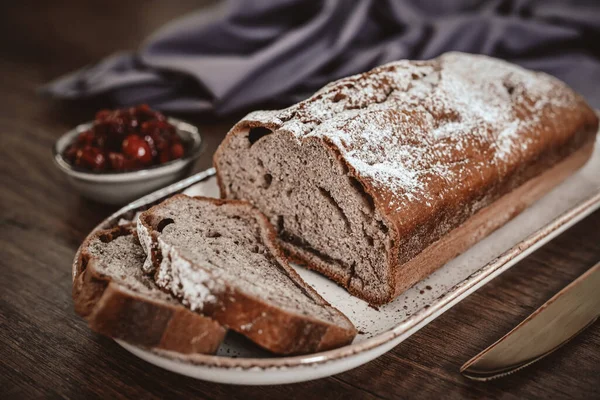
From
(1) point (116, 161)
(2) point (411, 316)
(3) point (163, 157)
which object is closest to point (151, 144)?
(3) point (163, 157)

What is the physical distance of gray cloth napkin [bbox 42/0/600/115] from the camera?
11.9ft

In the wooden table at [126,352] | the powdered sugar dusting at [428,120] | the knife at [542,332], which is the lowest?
the wooden table at [126,352]

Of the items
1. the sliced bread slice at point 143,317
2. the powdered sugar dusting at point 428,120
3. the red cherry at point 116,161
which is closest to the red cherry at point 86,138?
the red cherry at point 116,161

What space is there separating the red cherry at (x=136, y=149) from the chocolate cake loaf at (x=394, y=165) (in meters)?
0.46

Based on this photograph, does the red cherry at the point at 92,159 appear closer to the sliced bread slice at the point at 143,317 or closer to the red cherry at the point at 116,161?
the red cherry at the point at 116,161

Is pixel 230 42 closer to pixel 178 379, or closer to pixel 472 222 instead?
pixel 472 222

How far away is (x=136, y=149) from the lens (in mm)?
2621

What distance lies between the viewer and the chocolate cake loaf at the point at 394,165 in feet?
6.49

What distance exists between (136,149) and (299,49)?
1509 millimetres

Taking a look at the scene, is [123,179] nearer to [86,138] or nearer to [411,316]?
[86,138]

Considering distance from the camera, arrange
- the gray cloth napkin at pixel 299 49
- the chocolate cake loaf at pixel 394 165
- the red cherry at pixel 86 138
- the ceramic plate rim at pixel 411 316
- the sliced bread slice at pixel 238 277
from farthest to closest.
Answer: the gray cloth napkin at pixel 299 49, the red cherry at pixel 86 138, the chocolate cake loaf at pixel 394 165, the sliced bread slice at pixel 238 277, the ceramic plate rim at pixel 411 316

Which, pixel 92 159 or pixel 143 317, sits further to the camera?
pixel 92 159

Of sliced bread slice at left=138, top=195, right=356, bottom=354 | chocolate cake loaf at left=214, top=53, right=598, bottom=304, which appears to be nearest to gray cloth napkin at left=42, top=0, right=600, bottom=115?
chocolate cake loaf at left=214, top=53, right=598, bottom=304

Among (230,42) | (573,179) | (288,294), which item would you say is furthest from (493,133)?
(230,42)
